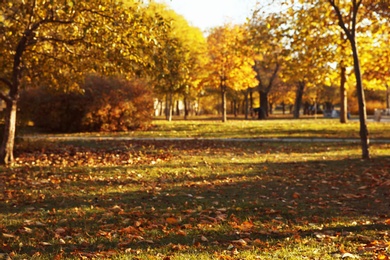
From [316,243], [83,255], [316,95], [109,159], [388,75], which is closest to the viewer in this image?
[83,255]

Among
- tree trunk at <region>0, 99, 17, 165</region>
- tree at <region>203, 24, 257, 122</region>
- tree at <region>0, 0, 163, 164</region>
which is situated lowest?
tree trunk at <region>0, 99, 17, 165</region>

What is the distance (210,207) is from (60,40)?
7.76 metres

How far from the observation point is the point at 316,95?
223ft

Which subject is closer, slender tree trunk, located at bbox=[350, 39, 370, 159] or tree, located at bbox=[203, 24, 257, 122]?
slender tree trunk, located at bbox=[350, 39, 370, 159]

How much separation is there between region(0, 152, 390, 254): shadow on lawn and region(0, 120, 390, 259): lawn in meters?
0.02

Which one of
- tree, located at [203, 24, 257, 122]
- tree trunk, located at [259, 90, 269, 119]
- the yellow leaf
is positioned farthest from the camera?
tree trunk, located at [259, 90, 269, 119]

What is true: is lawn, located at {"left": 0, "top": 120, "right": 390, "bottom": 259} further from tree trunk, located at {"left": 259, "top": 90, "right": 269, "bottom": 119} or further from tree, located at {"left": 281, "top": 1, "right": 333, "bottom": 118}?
tree trunk, located at {"left": 259, "top": 90, "right": 269, "bottom": 119}

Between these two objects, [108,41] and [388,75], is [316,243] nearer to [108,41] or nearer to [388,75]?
[108,41]

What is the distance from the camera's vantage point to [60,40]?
13047 millimetres

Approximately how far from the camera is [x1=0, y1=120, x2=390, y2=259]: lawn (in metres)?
5.46

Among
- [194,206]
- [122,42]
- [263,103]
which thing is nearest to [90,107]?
[122,42]

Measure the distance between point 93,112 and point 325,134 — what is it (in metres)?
12.8

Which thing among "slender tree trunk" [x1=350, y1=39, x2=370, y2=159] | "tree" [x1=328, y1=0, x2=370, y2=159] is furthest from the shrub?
"slender tree trunk" [x1=350, y1=39, x2=370, y2=159]

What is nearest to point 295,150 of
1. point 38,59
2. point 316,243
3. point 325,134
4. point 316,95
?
point 325,134
